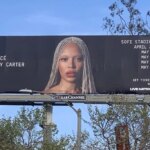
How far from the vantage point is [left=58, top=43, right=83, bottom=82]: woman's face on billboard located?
32219 mm

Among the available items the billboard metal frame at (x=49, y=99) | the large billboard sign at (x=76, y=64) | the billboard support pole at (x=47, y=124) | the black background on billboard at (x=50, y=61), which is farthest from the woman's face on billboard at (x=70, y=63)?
the billboard support pole at (x=47, y=124)

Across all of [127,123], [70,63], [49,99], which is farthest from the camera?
[70,63]

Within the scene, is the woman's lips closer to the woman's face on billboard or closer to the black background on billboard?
the woman's face on billboard

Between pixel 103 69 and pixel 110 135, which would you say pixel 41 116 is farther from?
pixel 110 135

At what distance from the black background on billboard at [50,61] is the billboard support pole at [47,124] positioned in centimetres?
112

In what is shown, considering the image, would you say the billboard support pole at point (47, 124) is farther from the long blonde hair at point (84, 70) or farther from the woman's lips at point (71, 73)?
the woman's lips at point (71, 73)

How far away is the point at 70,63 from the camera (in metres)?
32.8

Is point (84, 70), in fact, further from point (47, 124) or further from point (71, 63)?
point (47, 124)

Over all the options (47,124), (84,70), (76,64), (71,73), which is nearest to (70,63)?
(76,64)

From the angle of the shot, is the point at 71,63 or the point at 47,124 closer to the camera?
the point at 47,124

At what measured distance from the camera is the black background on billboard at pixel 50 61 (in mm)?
31453

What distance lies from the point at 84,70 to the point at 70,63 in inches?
42.5

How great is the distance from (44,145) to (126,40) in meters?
7.78

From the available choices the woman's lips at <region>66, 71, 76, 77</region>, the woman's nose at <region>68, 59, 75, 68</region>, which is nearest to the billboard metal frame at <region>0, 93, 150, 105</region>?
the woman's lips at <region>66, 71, 76, 77</region>
